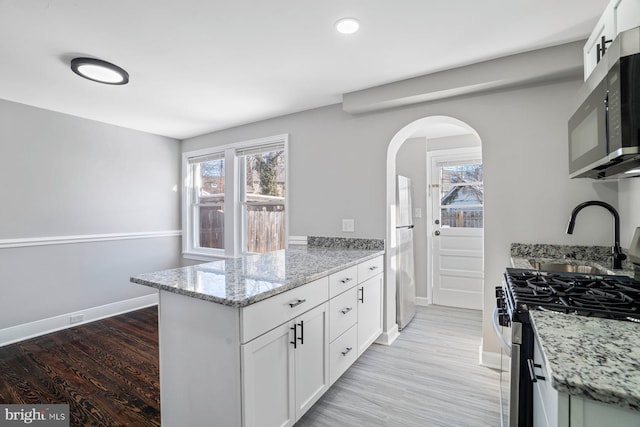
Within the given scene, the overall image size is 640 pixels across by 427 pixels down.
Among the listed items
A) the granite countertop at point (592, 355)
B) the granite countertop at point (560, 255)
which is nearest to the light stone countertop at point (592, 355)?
the granite countertop at point (592, 355)

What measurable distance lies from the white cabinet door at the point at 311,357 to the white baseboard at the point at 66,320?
3090 mm

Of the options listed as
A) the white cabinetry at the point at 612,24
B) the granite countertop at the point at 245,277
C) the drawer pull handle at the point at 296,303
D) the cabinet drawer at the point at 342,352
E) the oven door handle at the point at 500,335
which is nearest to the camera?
the white cabinetry at the point at 612,24

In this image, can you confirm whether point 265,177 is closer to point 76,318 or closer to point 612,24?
point 76,318

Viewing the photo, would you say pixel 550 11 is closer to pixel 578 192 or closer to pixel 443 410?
pixel 578 192

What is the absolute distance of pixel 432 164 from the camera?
161 inches

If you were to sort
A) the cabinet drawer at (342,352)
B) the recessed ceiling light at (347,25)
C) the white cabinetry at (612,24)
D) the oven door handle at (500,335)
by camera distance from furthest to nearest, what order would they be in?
the cabinet drawer at (342,352) < the recessed ceiling light at (347,25) < the oven door handle at (500,335) < the white cabinetry at (612,24)

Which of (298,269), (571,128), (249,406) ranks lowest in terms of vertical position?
(249,406)

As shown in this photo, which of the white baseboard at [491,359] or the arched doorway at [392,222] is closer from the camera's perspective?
the white baseboard at [491,359]

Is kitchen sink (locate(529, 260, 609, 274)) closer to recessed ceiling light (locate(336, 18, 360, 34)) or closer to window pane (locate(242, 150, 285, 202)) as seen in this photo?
recessed ceiling light (locate(336, 18, 360, 34))

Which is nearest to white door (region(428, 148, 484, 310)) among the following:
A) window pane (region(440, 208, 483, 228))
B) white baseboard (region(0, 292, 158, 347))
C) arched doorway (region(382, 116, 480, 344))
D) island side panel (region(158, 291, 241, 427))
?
window pane (region(440, 208, 483, 228))

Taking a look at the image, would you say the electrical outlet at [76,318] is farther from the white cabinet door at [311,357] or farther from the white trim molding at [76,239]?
the white cabinet door at [311,357]

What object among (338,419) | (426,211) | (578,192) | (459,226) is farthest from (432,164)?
(338,419)

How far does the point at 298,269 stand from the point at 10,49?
2.42m

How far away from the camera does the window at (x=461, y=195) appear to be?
3.85 metres
